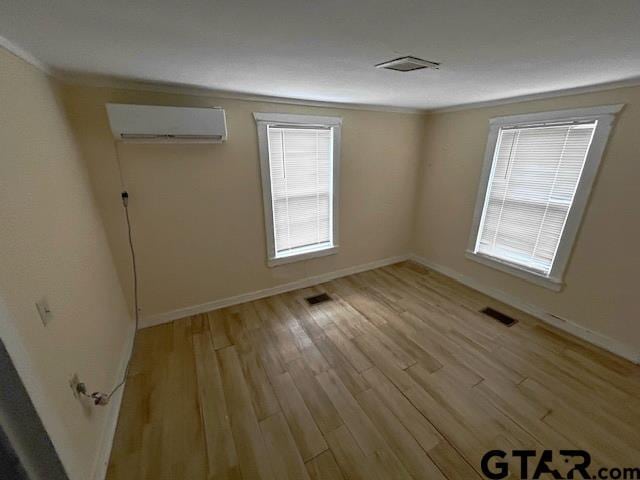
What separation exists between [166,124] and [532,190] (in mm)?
3342

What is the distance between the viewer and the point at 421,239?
3822mm

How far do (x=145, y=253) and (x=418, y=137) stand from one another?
11.5 ft

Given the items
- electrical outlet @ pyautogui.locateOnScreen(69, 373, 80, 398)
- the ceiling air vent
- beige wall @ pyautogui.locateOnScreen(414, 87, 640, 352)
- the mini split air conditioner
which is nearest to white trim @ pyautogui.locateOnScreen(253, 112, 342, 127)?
the mini split air conditioner

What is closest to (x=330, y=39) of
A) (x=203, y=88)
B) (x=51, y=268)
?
(x=203, y=88)

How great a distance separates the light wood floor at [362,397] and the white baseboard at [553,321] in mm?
96

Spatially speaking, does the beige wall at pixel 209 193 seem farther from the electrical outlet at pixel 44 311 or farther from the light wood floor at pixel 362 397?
the electrical outlet at pixel 44 311

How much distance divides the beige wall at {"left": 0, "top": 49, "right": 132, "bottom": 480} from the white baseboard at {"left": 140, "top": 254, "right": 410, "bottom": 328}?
0.68 m

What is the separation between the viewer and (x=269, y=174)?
262cm

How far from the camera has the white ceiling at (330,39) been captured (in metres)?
0.90

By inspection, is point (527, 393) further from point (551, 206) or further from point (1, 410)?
point (1, 410)

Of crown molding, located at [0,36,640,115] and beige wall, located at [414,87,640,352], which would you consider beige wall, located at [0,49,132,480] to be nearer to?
crown molding, located at [0,36,640,115]

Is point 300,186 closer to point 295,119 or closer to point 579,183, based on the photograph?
point 295,119

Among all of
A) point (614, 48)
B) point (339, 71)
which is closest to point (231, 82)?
point (339, 71)

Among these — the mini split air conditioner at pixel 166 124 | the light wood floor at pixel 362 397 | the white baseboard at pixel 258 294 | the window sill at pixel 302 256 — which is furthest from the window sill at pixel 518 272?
the mini split air conditioner at pixel 166 124
